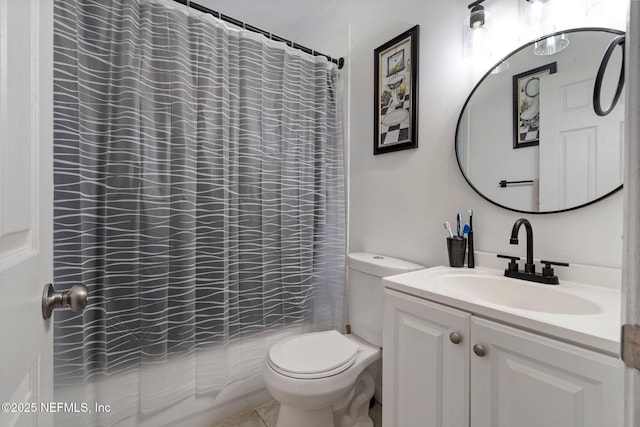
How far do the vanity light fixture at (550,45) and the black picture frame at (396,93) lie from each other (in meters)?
0.50

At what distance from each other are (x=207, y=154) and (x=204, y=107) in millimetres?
223

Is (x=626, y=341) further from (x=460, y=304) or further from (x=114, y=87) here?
(x=114, y=87)

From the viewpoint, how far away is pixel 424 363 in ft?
2.87

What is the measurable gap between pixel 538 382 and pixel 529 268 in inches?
17.7

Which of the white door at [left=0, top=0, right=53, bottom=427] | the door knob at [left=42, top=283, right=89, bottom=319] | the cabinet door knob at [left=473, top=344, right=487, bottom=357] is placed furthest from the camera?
the cabinet door knob at [left=473, top=344, right=487, bottom=357]

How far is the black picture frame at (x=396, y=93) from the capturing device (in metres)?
1.40

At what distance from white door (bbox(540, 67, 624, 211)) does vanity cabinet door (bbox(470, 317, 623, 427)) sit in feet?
1.91

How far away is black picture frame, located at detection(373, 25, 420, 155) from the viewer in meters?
1.40

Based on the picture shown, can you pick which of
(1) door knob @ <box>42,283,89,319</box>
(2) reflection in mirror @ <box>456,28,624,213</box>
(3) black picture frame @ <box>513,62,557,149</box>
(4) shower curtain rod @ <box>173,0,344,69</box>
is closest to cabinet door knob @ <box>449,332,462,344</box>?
(2) reflection in mirror @ <box>456,28,624,213</box>

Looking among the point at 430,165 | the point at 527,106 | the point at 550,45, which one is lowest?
the point at 430,165

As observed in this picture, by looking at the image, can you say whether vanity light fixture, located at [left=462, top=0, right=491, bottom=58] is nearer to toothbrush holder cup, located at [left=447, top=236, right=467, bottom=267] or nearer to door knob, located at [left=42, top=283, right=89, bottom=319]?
toothbrush holder cup, located at [left=447, top=236, right=467, bottom=267]

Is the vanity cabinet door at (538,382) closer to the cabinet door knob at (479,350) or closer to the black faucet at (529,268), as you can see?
the cabinet door knob at (479,350)

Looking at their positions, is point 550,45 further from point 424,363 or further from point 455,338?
point 424,363

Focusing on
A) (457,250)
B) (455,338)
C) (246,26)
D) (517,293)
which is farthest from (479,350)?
(246,26)
